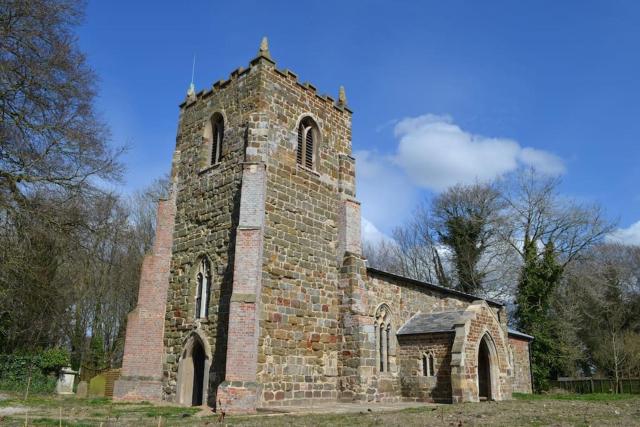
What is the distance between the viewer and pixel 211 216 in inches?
687

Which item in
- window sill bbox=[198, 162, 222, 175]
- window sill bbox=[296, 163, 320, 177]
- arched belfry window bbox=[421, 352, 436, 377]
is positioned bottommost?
arched belfry window bbox=[421, 352, 436, 377]

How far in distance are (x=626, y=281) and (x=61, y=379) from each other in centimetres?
4470

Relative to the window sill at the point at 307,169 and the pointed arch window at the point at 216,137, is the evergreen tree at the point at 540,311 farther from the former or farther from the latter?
the pointed arch window at the point at 216,137

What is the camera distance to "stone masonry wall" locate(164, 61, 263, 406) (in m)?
16.0

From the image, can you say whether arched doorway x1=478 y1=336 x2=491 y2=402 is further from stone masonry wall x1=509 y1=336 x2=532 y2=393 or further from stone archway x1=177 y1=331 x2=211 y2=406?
stone archway x1=177 y1=331 x2=211 y2=406

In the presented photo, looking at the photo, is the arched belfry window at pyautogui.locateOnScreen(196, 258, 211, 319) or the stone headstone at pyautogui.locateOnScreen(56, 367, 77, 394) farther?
the stone headstone at pyautogui.locateOnScreen(56, 367, 77, 394)

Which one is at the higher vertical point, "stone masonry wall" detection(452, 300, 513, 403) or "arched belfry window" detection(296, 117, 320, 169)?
"arched belfry window" detection(296, 117, 320, 169)

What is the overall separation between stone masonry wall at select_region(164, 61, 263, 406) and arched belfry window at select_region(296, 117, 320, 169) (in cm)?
227

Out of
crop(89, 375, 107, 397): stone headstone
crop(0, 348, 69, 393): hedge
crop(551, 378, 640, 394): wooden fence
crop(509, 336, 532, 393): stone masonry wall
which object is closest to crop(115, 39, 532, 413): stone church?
crop(89, 375, 107, 397): stone headstone

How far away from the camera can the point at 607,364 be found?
127 ft

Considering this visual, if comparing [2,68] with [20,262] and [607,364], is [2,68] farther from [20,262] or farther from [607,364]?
[607,364]

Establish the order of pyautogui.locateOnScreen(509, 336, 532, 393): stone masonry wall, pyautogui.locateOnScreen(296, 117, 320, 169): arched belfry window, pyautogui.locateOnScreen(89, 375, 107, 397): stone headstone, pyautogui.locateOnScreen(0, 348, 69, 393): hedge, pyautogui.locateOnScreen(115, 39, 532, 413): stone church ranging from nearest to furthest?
pyautogui.locateOnScreen(115, 39, 532, 413): stone church
pyautogui.locateOnScreen(296, 117, 320, 169): arched belfry window
pyautogui.locateOnScreen(89, 375, 107, 397): stone headstone
pyautogui.locateOnScreen(0, 348, 69, 393): hedge
pyautogui.locateOnScreen(509, 336, 532, 393): stone masonry wall

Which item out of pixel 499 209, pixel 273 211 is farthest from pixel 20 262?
pixel 499 209

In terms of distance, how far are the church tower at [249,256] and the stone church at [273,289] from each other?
0.05 m
